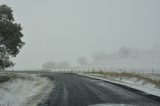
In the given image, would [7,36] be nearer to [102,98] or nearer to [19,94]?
[19,94]

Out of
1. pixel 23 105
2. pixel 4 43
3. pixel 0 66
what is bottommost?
pixel 23 105

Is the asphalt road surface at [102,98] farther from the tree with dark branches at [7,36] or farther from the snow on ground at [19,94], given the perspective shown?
the tree with dark branches at [7,36]

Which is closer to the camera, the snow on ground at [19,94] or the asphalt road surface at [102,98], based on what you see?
the asphalt road surface at [102,98]

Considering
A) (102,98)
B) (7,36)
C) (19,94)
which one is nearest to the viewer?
(102,98)

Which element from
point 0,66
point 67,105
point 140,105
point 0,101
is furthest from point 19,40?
point 140,105

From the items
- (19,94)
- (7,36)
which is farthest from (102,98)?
(7,36)

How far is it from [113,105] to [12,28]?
23078 millimetres

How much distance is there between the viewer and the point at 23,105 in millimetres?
15711

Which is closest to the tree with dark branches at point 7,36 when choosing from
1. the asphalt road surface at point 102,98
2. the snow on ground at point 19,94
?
the snow on ground at point 19,94

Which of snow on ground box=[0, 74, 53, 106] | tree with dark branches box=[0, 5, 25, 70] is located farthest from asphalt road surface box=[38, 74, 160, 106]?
tree with dark branches box=[0, 5, 25, 70]

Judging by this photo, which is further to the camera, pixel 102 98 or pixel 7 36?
pixel 7 36

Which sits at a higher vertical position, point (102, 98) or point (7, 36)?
point (7, 36)

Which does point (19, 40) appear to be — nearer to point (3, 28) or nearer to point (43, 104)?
point (3, 28)

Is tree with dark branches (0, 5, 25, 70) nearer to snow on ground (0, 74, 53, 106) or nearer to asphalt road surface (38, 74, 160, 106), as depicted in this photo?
snow on ground (0, 74, 53, 106)
